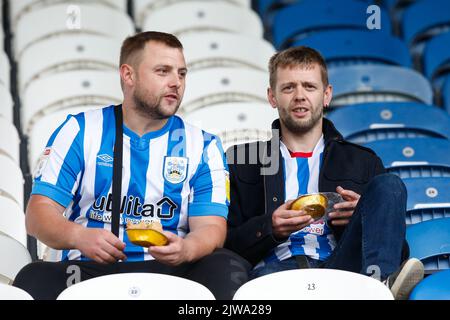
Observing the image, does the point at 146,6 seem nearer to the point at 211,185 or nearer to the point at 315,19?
the point at 315,19

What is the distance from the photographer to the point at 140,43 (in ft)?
11.3

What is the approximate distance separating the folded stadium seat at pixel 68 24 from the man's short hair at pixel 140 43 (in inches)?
56.1

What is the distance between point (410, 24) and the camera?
5422 mm

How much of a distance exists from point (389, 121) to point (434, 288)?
1.63 m

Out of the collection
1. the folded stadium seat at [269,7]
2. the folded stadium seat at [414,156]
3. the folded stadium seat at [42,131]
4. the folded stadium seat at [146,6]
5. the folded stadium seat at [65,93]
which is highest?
the folded stadium seat at [269,7]

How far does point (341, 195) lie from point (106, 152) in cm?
74

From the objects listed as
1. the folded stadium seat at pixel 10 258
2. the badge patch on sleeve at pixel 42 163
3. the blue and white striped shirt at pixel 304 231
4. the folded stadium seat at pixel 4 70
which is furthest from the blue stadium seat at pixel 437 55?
the folded stadium seat at pixel 10 258

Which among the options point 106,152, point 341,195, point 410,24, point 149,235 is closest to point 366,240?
point 341,195

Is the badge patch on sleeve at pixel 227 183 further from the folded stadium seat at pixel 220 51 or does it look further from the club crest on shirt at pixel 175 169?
the folded stadium seat at pixel 220 51

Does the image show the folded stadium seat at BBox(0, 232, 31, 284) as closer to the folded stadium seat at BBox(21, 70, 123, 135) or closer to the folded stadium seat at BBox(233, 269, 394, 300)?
the folded stadium seat at BBox(233, 269, 394, 300)

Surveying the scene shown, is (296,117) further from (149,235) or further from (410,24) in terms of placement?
(410,24)

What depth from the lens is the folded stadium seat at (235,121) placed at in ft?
13.8

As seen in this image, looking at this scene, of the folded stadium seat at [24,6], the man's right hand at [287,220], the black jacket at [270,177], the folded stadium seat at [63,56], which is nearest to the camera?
the man's right hand at [287,220]

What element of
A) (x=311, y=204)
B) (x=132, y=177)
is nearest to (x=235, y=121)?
(x=132, y=177)
